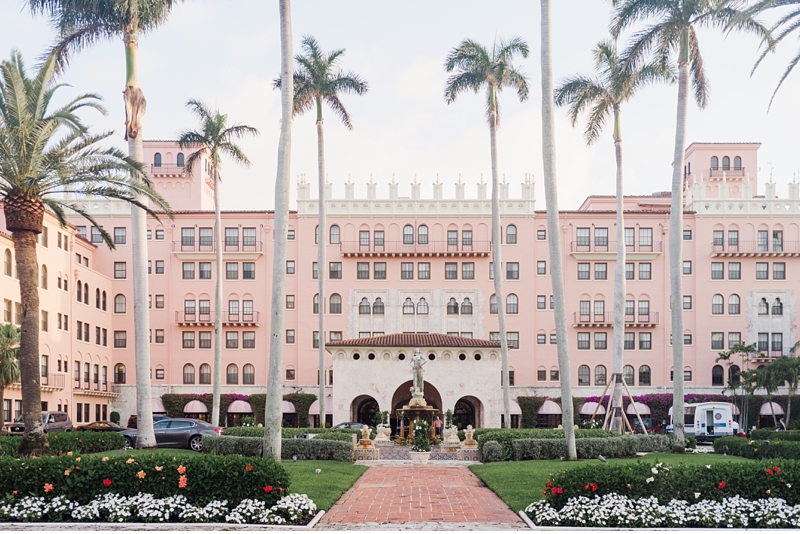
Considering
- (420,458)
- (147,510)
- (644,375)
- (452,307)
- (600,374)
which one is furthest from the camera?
(452,307)

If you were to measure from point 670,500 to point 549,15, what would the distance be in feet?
56.2

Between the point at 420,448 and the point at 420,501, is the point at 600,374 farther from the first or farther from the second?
the point at 420,501

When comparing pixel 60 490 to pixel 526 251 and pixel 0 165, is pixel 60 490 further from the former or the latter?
pixel 526 251

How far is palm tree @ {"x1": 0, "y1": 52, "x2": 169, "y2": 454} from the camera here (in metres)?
22.2

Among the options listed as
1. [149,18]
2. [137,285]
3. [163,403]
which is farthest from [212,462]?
[163,403]

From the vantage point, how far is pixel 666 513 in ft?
48.8

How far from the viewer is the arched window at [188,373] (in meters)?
66.2

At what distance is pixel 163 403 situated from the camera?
64625 millimetres

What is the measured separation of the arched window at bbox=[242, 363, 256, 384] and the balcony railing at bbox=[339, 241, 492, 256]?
11022 mm

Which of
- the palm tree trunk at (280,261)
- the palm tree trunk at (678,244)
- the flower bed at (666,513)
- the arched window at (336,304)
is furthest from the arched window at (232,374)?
the flower bed at (666,513)

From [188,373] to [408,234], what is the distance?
19.5 m

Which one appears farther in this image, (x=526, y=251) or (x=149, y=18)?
(x=526, y=251)

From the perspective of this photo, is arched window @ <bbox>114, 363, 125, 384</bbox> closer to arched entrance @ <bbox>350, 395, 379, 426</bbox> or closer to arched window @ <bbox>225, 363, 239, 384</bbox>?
arched window @ <bbox>225, 363, 239, 384</bbox>

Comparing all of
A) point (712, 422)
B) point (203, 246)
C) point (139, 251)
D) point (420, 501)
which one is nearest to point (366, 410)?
point (203, 246)
